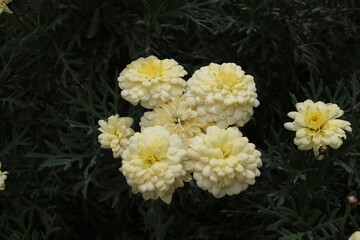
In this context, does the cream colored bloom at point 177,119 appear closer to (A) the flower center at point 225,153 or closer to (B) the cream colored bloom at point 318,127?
(A) the flower center at point 225,153

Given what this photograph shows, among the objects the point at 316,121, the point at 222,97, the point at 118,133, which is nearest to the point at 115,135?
the point at 118,133

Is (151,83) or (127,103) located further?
(127,103)

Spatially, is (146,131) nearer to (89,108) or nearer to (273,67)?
(89,108)

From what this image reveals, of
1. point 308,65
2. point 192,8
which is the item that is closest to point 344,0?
point 308,65

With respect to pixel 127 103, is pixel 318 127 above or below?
above

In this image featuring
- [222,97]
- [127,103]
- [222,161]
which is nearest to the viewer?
[222,161]

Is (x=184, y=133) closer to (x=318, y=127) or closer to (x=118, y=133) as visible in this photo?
(x=118, y=133)

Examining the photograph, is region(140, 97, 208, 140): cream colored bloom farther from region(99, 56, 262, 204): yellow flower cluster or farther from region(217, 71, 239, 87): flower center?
region(217, 71, 239, 87): flower center
